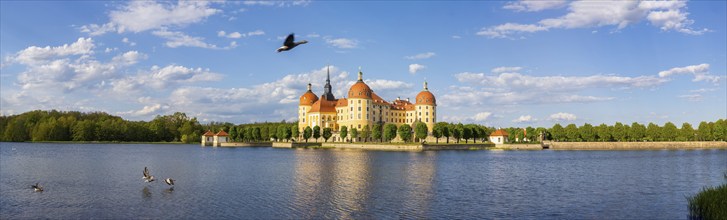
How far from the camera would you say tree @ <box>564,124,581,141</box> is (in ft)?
414

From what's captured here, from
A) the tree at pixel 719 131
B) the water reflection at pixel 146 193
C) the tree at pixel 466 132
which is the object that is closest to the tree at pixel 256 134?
the tree at pixel 466 132

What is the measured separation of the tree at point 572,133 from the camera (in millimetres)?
126188

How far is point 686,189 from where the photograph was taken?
34188 millimetres

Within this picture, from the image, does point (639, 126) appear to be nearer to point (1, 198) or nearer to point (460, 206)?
point (460, 206)

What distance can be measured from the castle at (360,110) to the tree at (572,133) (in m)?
32.1

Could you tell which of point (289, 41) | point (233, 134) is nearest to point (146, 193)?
point (289, 41)

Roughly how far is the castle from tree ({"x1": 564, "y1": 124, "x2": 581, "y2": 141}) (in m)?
32.1

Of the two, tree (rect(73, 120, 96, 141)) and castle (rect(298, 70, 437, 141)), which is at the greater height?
castle (rect(298, 70, 437, 141))

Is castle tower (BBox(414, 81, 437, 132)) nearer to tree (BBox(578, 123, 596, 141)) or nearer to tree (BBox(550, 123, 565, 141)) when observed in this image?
tree (BBox(550, 123, 565, 141))

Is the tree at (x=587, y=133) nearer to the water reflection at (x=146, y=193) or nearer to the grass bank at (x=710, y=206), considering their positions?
the grass bank at (x=710, y=206)

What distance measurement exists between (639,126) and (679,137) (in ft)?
38.0

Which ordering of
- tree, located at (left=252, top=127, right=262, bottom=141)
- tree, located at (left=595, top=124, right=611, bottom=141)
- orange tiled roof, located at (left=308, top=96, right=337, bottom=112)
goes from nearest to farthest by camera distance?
1. tree, located at (left=595, top=124, right=611, bottom=141)
2. tree, located at (left=252, top=127, right=262, bottom=141)
3. orange tiled roof, located at (left=308, top=96, right=337, bottom=112)

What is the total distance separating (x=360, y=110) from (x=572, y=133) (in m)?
49.8

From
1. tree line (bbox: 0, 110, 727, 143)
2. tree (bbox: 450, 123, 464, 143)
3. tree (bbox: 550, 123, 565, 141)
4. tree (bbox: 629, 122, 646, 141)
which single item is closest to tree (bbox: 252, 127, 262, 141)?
tree line (bbox: 0, 110, 727, 143)
